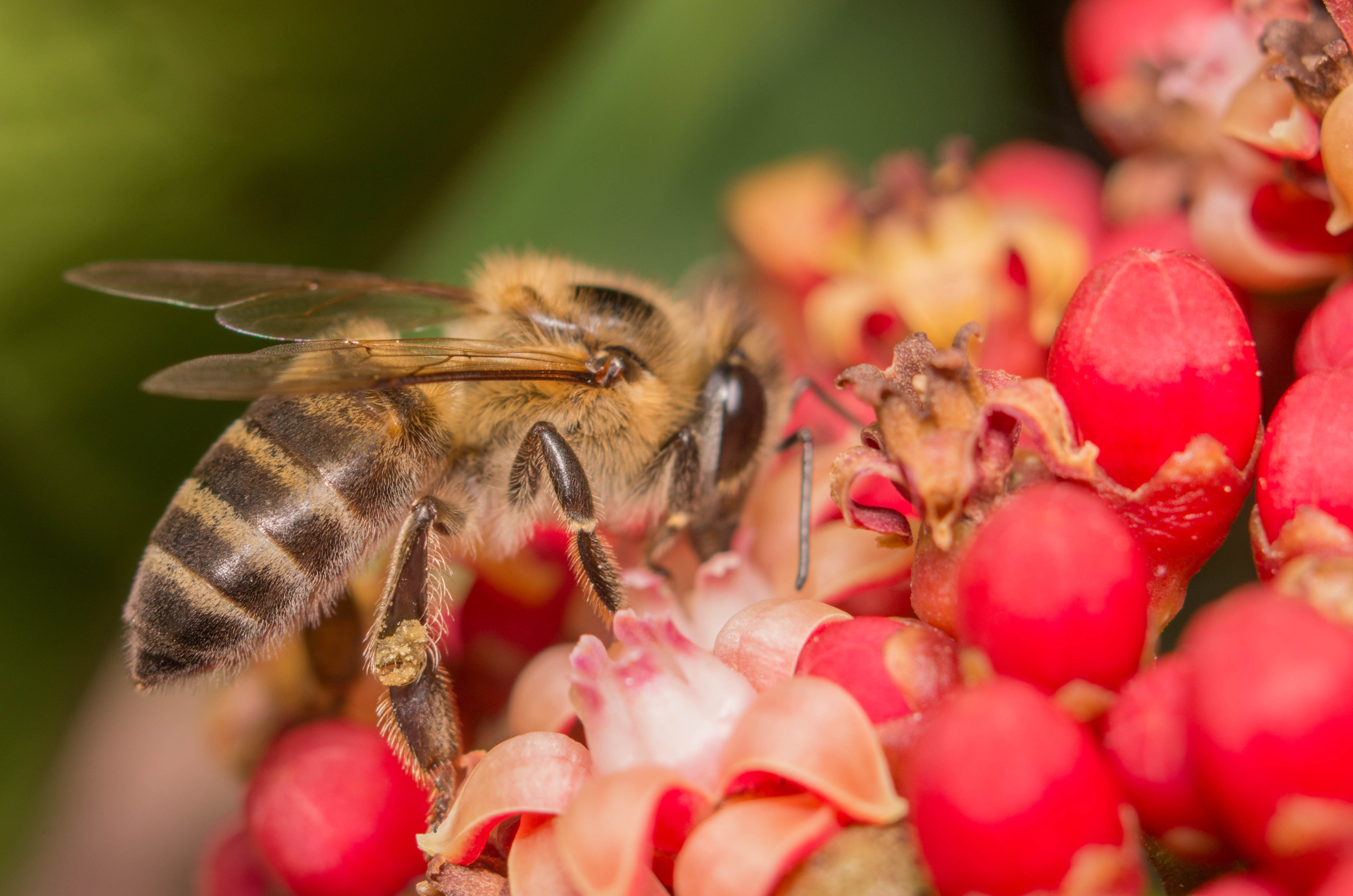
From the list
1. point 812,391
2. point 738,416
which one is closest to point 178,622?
point 738,416

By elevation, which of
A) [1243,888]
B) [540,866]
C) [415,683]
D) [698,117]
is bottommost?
[1243,888]

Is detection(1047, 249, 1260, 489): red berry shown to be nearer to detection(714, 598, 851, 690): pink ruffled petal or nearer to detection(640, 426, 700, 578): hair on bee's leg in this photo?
detection(714, 598, 851, 690): pink ruffled petal

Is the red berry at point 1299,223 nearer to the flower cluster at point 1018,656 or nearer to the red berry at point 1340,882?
the flower cluster at point 1018,656

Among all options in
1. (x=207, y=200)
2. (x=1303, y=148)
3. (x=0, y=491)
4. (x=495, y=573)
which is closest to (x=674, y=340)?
(x=495, y=573)

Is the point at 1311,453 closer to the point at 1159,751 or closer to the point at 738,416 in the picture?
the point at 1159,751

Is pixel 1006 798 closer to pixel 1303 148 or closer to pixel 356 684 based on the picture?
pixel 1303 148

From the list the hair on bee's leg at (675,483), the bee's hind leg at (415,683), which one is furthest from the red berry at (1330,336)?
the bee's hind leg at (415,683)
